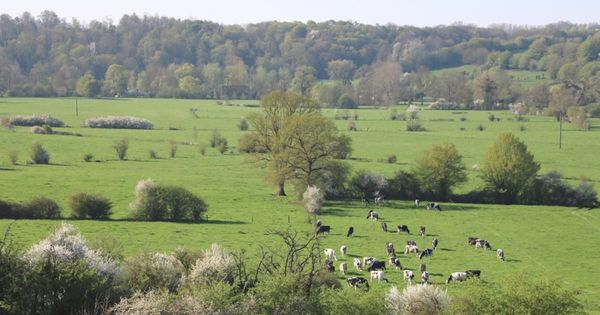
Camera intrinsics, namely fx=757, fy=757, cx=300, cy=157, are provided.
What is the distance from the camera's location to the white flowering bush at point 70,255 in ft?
Answer: 84.3

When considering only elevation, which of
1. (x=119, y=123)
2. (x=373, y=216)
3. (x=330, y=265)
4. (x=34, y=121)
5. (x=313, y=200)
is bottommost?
(x=373, y=216)

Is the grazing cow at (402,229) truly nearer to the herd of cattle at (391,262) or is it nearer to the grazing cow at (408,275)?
the herd of cattle at (391,262)

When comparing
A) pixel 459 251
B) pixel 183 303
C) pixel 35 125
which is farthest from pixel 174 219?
pixel 35 125

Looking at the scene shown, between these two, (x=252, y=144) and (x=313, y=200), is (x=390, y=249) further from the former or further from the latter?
(x=252, y=144)

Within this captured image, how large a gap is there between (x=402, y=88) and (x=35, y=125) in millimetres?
99255

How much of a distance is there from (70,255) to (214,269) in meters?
5.13

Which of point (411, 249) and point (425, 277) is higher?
point (425, 277)

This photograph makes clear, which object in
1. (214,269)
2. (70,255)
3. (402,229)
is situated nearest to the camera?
(70,255)

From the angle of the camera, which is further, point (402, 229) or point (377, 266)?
point (402, 229)

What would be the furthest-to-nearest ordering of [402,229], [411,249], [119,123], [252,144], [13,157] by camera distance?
[119,123] → [13,157] → [252,144] → [402,229] → [411,249]

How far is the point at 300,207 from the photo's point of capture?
2318 inches

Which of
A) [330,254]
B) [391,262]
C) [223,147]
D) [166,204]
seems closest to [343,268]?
[330,254]

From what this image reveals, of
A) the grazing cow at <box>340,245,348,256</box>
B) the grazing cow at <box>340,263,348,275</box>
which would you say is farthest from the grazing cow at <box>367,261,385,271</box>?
the grazing cow at <box>340,245,348,256</box>

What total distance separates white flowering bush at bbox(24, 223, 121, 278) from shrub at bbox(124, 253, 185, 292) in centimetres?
57
